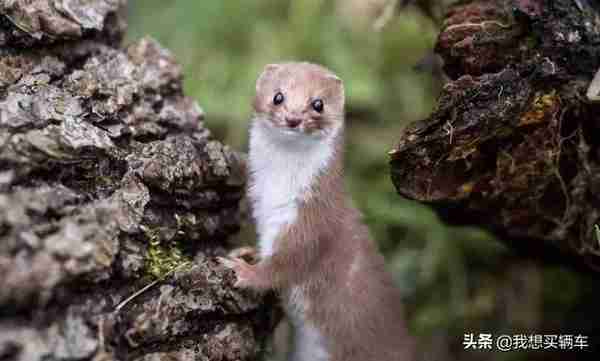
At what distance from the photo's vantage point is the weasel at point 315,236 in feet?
11.5

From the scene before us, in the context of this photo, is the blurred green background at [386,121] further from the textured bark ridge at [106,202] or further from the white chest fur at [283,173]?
the textured bark ridge at [106,202]

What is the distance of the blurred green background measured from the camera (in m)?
4.82

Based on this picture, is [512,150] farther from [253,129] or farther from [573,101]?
[253,129]

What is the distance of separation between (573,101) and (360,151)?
2476 millimetres

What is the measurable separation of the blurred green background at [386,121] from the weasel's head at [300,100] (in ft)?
2.40

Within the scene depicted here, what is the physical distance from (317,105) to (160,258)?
119cm

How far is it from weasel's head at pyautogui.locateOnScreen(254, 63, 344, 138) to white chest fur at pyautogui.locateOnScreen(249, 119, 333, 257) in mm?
97

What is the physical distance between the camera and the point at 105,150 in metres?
2.90

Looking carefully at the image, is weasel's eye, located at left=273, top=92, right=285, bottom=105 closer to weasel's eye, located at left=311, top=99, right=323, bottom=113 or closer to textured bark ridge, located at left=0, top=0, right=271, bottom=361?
weasel's eye, located at left=311, top=99, right=323, bottom=113

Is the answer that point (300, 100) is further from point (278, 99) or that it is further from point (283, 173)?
point (283, 173)

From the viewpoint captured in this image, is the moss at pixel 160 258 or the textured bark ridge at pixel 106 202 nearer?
the textured bark ridge at pixel 106 202

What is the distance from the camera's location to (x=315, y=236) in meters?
3.51
